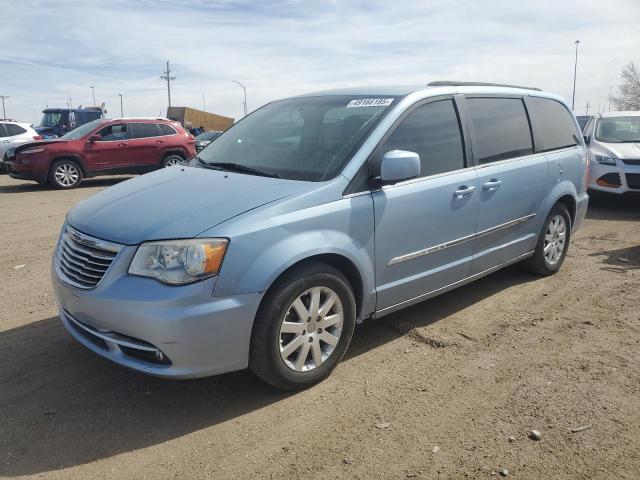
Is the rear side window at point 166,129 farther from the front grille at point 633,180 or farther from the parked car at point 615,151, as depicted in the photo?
the front grille at point 633,180

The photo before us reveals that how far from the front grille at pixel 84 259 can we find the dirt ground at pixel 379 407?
71cm

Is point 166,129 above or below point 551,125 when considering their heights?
above

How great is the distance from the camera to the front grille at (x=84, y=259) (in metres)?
2.99

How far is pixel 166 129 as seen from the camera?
14.5m

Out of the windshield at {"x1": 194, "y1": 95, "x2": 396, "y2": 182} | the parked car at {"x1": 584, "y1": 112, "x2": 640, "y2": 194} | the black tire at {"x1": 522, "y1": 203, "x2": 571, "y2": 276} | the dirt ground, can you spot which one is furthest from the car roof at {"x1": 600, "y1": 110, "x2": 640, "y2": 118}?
the windshield at {"x1": 194, "y1": 95, "x2": 396, "y2": 182}

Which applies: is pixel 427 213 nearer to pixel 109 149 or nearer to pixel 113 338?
pixel 113 338

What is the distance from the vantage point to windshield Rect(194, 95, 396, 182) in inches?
139

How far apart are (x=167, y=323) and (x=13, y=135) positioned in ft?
54.6

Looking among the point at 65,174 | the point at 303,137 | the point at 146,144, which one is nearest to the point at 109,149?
the point at 146,144

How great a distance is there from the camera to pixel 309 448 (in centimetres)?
276

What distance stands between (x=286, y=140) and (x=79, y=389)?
2.12m

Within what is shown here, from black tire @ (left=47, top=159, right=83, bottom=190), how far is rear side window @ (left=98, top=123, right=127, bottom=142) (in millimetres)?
979

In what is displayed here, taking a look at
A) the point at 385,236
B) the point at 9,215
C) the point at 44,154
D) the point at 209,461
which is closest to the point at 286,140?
the point at 385,236

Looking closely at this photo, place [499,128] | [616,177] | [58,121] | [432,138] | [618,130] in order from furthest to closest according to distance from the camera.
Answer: [58,121] < [618,130] < [616,177] < [499,128] < [432,138]
